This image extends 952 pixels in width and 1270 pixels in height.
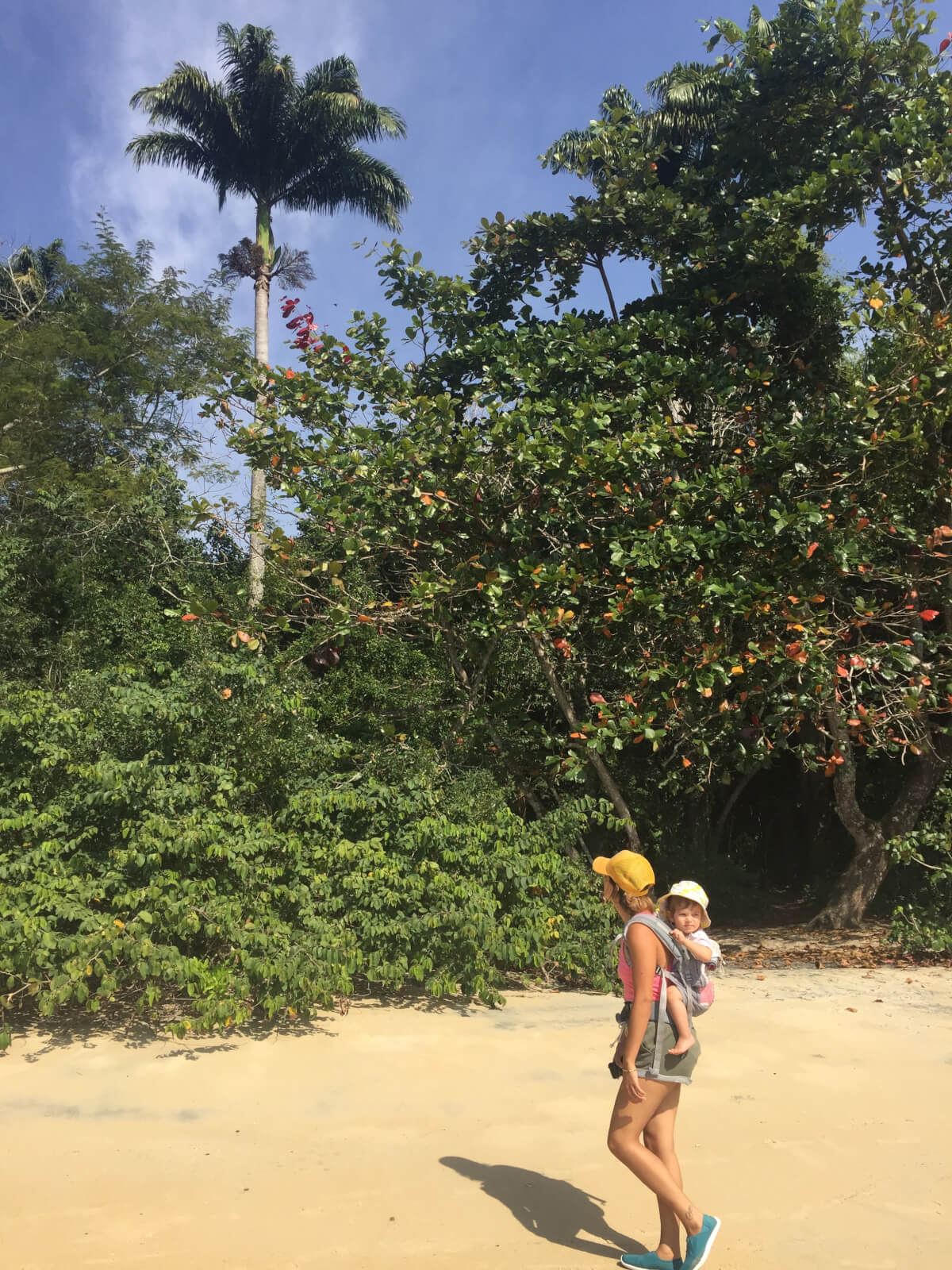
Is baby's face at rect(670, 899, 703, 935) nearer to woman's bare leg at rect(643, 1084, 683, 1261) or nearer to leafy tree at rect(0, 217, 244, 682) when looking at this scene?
woman's bare leg at rect(643, 1084, 683, 1261)

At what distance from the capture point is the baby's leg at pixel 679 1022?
→ 293 cm

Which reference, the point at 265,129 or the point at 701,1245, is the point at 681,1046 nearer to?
the point at 701,1245

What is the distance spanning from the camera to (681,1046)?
2928 mm

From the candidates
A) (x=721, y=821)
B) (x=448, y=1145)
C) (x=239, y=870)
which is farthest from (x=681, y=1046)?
(x=721, y=821)

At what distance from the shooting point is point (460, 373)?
9.40m

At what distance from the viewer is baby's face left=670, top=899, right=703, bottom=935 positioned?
3.11 meters

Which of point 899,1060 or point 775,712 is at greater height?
point 775,712

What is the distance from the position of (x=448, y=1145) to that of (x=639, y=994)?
4.55 feet

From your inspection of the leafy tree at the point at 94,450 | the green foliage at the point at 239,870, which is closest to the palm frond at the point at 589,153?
Answer: the leafy tree at the point at 94,450

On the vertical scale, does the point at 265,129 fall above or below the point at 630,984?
above

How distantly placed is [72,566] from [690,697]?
332 inches

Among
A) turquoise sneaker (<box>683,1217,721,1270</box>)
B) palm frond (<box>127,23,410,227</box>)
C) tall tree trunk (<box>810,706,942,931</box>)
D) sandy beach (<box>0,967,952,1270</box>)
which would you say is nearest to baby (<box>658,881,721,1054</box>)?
turquoise sneaker (<box>683,1217,721,1270</box>)

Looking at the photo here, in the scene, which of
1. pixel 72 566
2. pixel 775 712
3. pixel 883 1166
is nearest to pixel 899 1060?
pixel 883 1166

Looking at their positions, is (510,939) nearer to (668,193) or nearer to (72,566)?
(668,193)
